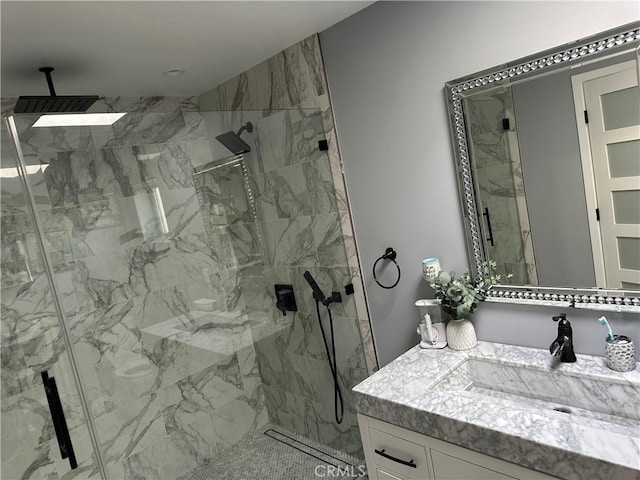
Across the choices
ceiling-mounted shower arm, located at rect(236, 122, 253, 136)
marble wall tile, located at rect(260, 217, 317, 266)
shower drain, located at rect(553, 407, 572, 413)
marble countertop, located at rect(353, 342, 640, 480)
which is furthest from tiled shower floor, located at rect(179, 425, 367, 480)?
ceiling-mounted shower arm, located at rect(236, 122, 253, 136)

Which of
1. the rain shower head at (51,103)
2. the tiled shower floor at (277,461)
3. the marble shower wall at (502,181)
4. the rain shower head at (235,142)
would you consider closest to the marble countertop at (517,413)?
the marble shower wall at (502,181)

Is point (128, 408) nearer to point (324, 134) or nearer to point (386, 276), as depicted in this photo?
point (386, 276)

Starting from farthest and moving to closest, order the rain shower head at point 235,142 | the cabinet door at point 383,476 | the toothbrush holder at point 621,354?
the rain shower head at point 235,142
the cabinet door at point 383,476
the toothbrush holder at point 621,354

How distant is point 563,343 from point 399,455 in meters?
0.75

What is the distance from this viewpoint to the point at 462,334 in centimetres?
194

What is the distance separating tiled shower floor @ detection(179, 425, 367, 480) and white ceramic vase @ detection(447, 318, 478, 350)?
1.14 m

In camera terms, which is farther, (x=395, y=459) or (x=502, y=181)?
(x=502, y=181)

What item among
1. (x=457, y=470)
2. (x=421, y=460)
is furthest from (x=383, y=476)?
(x=457, y=470)

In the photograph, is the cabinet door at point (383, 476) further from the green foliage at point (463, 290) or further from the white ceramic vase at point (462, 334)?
the green foliage at point (463, 290)

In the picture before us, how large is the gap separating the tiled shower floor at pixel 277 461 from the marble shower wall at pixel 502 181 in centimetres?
156

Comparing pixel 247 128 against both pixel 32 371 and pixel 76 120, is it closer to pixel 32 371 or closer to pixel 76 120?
pixel 76 120

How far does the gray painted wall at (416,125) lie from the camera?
163 cm

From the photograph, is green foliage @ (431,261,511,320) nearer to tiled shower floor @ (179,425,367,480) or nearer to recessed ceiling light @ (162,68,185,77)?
tiled shower floor @ (179,425,367,480)

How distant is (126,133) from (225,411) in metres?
1.81
